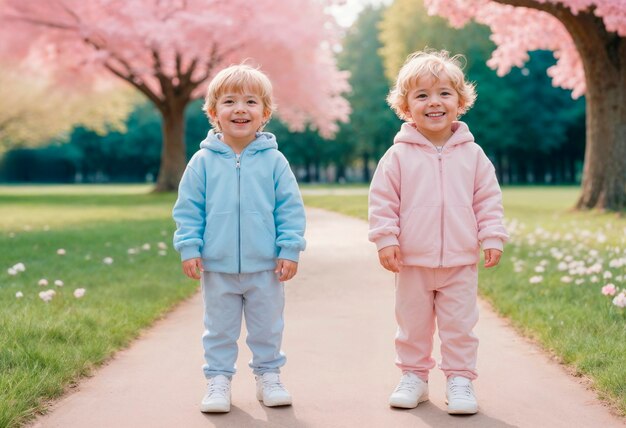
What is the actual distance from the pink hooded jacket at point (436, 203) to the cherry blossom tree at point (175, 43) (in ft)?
63.0

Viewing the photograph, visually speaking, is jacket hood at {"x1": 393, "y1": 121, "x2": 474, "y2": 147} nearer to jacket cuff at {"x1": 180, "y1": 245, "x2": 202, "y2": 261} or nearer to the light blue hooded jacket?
the light blue hooded jacket

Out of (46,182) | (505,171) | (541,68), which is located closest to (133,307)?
(541,68)

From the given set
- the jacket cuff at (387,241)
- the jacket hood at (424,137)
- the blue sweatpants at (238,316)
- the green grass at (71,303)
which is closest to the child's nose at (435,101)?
the jacket hood at (424,137)

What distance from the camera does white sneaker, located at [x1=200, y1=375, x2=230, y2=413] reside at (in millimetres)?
3551

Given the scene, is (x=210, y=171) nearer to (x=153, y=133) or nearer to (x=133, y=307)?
(x=133, y=307)

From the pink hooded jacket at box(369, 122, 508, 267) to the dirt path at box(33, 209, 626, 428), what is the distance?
703 millimetres

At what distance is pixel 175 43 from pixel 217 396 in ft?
69.1

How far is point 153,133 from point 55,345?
58.2 m

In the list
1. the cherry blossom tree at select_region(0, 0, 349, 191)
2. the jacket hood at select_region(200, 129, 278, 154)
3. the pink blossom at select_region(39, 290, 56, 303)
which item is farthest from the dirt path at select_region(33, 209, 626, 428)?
the cherry blossom tree at select_region(0, 0, 349, 191)

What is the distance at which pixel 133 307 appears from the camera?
19.5 ft

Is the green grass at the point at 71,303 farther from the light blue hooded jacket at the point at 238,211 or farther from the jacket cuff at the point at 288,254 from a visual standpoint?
the jacket cuff at the point at 288,254

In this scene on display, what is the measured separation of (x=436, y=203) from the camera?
3688 millimetres

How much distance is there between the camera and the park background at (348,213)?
4531 mm

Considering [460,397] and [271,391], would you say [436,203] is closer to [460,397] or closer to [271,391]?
[460,397]
